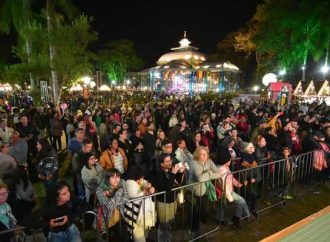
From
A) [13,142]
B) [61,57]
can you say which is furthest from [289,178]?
[61,57]

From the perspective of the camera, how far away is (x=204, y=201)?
5809 mm

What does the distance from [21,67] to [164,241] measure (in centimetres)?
1396

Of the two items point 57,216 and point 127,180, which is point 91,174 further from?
point 57,216

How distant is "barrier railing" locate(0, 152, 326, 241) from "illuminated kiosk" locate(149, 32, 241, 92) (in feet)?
113

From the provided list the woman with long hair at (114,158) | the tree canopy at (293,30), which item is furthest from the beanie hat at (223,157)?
the tree canopy at (293,30)

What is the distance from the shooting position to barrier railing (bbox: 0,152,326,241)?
479 cm

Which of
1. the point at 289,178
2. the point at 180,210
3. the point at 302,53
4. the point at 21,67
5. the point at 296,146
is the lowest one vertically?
the point at 180,210

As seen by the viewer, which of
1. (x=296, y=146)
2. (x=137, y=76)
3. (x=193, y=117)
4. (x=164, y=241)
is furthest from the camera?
(x=137, y=76)

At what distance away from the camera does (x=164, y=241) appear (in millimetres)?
5125

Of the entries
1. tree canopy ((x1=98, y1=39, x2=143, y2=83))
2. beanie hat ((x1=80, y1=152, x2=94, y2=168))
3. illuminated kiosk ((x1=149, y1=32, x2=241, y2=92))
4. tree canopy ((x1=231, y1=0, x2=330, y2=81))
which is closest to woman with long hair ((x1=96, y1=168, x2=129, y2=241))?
beanie hat ((x1=80, y1=152, x2=94, y2=168))

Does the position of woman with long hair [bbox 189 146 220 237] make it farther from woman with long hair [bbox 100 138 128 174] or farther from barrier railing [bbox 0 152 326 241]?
woman with long hair [bbox 100 138 128 174]

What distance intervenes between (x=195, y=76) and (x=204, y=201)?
1709 inches

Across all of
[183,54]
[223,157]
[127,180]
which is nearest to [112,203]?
[127,180]

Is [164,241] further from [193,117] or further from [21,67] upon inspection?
[21,67]
